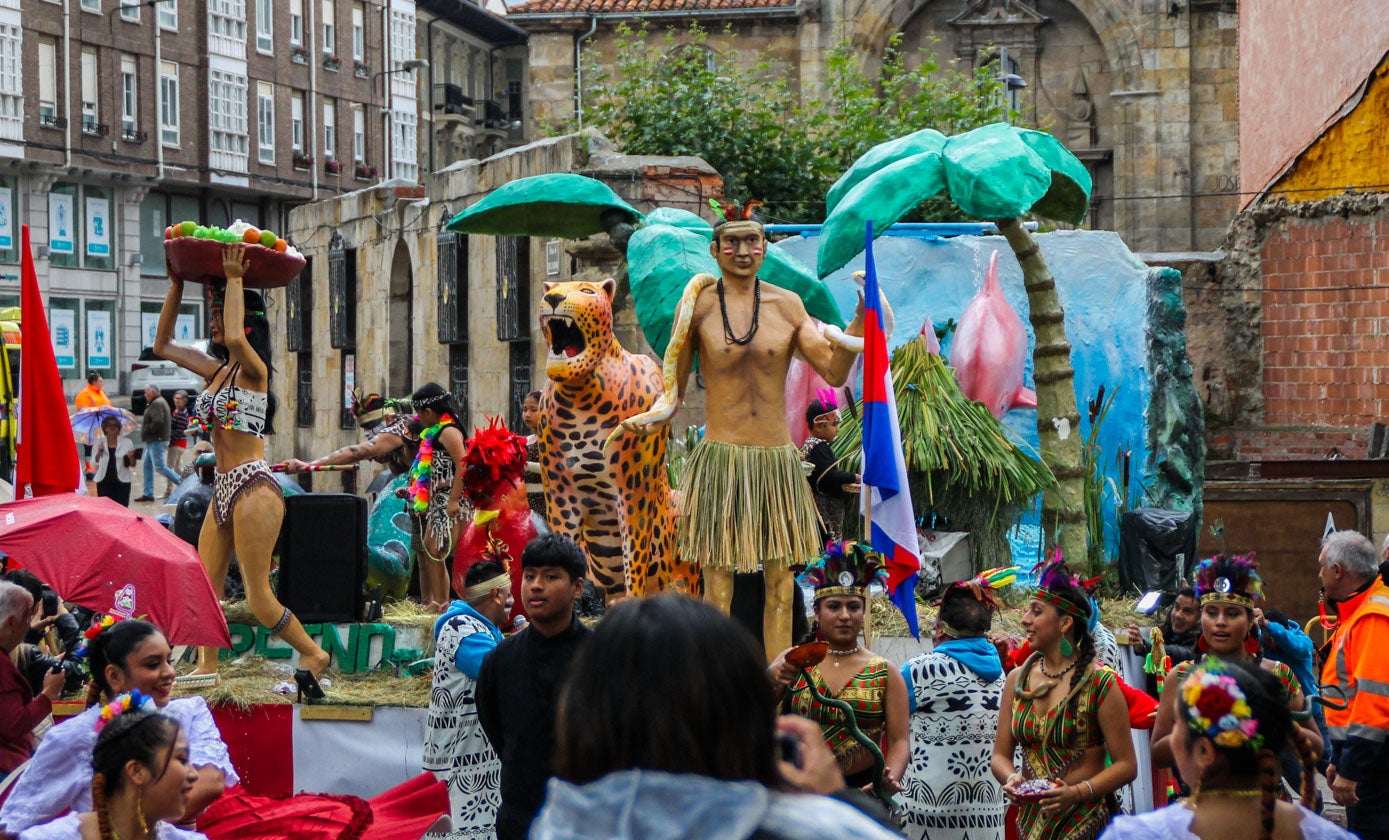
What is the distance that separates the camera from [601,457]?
8.15 meters

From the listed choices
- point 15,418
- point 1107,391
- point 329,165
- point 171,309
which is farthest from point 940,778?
point 329,165

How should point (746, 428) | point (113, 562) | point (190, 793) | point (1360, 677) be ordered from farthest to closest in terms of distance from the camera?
point (746, 428), point (113, 562), point (1360, 677), point (190, 793)

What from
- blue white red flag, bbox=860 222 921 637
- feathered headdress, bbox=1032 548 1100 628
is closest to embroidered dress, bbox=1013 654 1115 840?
feathered headdress, bbox=1032 548 1100 628

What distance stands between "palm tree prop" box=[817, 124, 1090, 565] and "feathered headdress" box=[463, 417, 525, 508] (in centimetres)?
180

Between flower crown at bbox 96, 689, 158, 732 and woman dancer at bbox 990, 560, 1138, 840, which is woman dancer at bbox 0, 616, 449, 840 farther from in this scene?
woman dancer at bbox 990, 560, 1138, 840

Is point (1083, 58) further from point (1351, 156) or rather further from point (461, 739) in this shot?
point (461, 739)

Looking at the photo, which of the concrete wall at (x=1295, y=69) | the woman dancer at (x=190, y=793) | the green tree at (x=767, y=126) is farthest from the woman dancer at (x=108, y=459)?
the woman dancer at (x=190, y=793)

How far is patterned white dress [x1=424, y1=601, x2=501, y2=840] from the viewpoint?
5.83 meters

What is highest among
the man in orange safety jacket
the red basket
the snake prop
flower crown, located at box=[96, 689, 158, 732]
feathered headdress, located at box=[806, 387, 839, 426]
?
the red basket

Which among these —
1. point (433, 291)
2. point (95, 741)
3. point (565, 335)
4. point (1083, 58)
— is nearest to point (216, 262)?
point (565, 335)

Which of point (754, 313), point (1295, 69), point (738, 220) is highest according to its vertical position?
point (1295, 69)

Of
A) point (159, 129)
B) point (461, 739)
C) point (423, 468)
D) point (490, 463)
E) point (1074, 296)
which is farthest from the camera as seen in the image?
point (159, 129)

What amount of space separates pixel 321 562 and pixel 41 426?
1.99m

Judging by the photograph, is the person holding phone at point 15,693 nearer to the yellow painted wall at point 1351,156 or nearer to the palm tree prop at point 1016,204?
the palm tree prop at point 1016,204
